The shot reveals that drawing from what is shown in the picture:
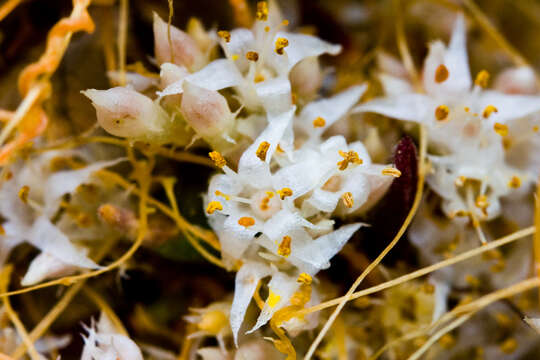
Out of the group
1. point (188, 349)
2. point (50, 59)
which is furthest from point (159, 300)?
point (50, 59)

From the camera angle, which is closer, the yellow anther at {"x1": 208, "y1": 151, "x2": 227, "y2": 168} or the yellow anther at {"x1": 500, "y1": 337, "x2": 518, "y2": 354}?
the yellow anther at {"x1": 208, "y1": 151, "x2": 227, "y2": 168}

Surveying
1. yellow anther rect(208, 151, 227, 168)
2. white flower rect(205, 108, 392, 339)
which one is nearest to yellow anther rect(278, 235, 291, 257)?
white flower rect(205, 108, 392, 339)

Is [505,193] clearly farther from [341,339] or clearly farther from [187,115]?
[187,115]

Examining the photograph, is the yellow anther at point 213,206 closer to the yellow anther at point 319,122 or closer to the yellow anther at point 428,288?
the yellow anther at point 319,122

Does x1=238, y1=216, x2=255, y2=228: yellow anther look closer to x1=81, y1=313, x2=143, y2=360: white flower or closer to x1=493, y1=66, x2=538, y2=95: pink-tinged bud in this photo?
x1=81, y1=313, x2=143, y2=360: white flower

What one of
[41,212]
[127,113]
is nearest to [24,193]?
[41,212]

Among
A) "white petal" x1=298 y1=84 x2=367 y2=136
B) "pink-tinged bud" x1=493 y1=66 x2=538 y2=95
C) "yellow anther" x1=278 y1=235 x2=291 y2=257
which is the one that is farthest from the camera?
"pink-tinged bud" x1=493 y1=66 x2=538 y2=95

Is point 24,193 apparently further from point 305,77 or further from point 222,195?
point 305,77
